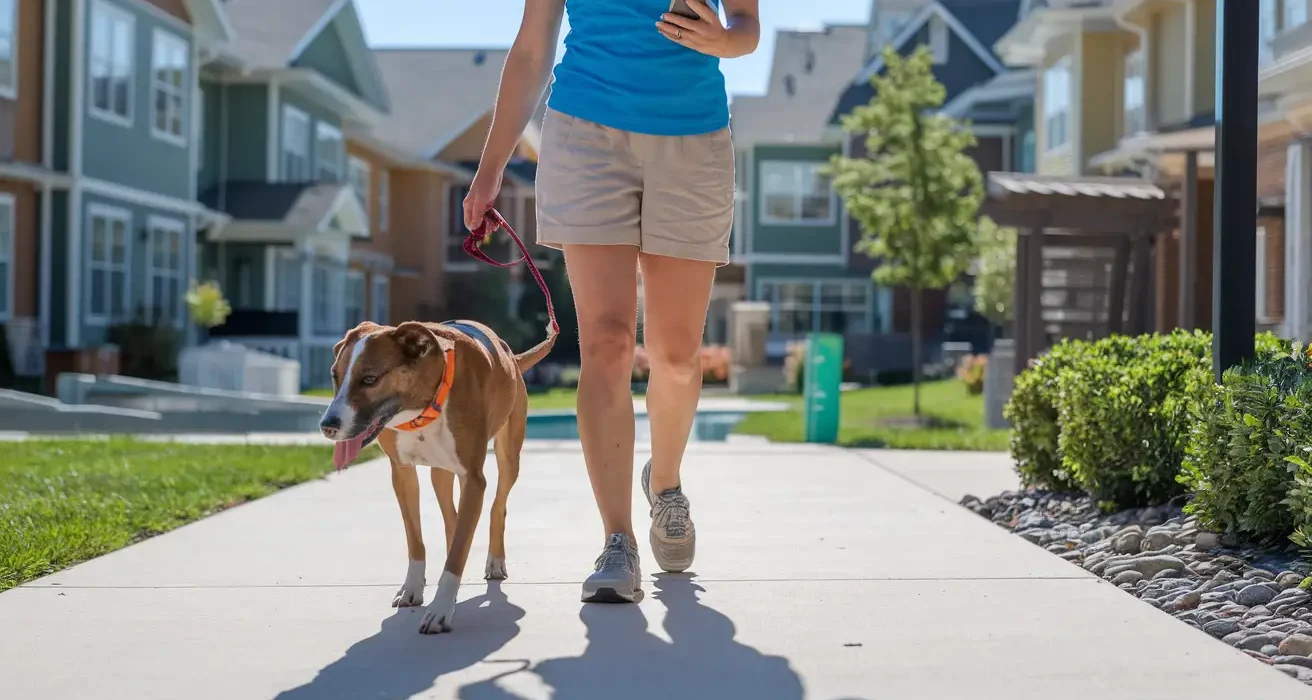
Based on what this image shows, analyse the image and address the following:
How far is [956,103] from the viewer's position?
108 ft

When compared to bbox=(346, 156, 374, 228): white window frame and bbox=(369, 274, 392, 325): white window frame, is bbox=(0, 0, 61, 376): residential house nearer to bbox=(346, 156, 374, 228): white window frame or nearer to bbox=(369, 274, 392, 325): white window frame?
bbox=(346, 156, 374, 228): white window frame

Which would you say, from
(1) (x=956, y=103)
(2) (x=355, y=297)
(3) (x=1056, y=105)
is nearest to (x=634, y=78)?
(3) (x=1056, y=105)

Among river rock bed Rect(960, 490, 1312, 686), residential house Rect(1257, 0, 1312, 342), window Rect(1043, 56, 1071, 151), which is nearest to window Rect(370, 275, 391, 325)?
window Rect(1043, 56, 1071, 151)

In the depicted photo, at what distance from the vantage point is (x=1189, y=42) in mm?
17922

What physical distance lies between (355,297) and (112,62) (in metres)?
11.9

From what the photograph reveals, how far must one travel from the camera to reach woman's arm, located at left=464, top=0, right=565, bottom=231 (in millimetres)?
4773

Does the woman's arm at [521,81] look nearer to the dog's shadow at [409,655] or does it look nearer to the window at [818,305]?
the dog's shadow at [409,655]

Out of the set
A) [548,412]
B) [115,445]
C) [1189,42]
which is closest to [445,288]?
[548,412]

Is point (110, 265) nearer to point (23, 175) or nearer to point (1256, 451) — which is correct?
point (23, 175)

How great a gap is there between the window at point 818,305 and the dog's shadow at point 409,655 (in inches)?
1303

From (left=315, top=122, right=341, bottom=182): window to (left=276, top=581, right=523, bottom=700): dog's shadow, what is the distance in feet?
83.0

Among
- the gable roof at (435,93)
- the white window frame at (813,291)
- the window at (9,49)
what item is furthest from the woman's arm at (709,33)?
the gable roof at (435,93)

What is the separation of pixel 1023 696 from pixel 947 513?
3.45 metres

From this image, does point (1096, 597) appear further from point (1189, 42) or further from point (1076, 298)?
point (1189, 42)
